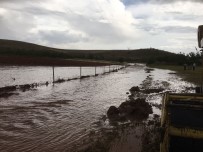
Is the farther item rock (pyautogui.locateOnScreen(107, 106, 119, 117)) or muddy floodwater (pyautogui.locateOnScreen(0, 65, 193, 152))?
rock (pyautogui.locateOnScreen(107, 106, 119, 117))

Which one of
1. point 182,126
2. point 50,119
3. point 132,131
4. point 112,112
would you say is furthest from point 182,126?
point 50,119

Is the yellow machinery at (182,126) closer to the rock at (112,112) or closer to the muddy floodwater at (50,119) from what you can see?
the muddy floodwater at (50,119)

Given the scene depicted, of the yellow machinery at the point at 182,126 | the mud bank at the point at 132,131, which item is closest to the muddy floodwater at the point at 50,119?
the mud bank at the point at 132,131

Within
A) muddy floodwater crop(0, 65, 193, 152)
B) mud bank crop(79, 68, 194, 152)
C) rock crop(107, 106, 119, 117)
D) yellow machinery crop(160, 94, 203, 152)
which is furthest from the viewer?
rock crop(107, 106, 119, 117)

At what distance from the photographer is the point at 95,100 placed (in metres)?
18.7

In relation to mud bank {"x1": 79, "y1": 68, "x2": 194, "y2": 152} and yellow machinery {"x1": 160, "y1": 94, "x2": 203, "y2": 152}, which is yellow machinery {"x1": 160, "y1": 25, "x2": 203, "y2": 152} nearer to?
yellow machinery {"x1": 160, "y1": 94, "x2": 203, "y2": 152}

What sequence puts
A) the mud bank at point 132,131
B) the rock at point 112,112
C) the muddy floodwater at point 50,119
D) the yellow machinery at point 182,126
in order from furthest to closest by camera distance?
the rock at point 112,112
the muddy floodwater at point 50,119
the mud bank at point 132,131
the yellow machinery at point 182,126

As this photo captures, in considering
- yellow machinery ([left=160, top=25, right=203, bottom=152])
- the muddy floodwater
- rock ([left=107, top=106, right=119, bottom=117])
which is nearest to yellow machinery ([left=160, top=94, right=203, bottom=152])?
yellow machinery ([left=160, top=25, right=203, bottom=152])

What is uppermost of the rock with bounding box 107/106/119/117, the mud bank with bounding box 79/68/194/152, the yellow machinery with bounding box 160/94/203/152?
the yellow machinery with bounding box 160/94/203/152

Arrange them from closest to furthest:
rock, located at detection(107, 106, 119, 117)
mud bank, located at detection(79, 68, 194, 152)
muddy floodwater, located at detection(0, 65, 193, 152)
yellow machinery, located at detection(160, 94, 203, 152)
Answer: yellow machinery, located at detection(160, 94, 203, 152)
mud bank, located at detection(79, 68, 194, 152)
muddy floodwater, located at detection(0, 65, 193, 152)
rock, located at detection(107, 106, 119, 117)

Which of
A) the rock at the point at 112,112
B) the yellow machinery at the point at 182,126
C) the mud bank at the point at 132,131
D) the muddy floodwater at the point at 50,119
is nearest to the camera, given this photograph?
the yellow machinery at the point at 182,126

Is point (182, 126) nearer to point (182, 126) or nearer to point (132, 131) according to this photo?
point (182, 126)

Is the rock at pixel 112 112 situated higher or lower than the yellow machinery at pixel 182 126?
lower

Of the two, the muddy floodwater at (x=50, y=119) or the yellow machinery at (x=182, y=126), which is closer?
the yellow machinery at (x=182, y=126)
